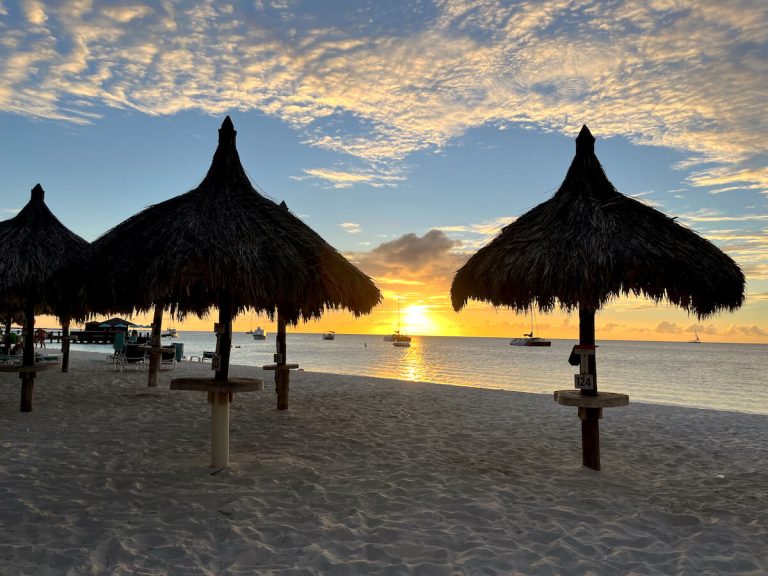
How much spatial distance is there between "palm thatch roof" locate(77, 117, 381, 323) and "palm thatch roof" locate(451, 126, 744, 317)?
228 centimetres

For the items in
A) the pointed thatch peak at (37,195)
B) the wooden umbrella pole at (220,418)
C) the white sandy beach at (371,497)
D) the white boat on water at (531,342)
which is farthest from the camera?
the white boat on water at (531,342)

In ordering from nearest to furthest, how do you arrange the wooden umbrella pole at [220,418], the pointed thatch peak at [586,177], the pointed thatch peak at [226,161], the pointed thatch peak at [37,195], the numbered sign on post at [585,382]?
the wooden umbrella pole at [220,418]
the numbered sign on post at [585,382]
the pointed thatch peak at [586,177]
the pointed thatch peak at [226,161]
the pointed thatch peak at [37,195]

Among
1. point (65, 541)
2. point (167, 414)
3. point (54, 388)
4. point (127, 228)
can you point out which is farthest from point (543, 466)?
point (54, 388)

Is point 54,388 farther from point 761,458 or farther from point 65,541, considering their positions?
point 761,458

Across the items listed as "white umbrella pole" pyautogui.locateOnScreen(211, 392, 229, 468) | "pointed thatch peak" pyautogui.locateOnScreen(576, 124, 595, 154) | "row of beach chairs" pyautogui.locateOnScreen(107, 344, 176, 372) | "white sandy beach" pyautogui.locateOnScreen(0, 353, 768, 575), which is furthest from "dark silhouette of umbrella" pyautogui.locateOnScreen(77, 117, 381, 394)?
"row of beach chairs" pyautogui.locateOnScreen(107, 344, 176, 372)

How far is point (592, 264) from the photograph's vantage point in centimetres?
626

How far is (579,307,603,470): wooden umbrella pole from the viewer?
6.65 metres

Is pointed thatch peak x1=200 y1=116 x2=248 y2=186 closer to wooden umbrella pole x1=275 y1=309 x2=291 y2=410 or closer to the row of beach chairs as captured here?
wooden umbrella pole x1=275 y1=309 x2=291 y2=410

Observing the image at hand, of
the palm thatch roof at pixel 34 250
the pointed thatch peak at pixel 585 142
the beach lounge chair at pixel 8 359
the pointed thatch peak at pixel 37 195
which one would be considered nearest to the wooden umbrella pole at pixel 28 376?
the palm thatch roof at pixel 34 250

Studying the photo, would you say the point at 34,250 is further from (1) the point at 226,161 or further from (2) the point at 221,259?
(2) the point at 221,259

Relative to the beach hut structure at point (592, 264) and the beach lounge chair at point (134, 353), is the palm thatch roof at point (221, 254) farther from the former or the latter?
the beach lounge chair at point (134, 353)

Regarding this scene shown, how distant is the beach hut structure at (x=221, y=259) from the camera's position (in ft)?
19.9

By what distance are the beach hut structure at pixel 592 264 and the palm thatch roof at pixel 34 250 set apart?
7088mm

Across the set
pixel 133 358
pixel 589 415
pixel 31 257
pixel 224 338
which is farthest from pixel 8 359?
pixel 589 415
